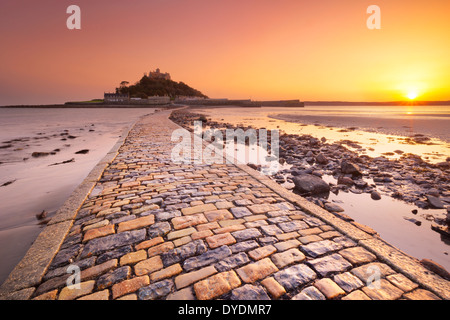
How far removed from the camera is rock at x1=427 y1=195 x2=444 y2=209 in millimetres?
3699

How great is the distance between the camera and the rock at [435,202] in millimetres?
3699

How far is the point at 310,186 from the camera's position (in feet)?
14.4

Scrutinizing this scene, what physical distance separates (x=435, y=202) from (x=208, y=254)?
470 cm

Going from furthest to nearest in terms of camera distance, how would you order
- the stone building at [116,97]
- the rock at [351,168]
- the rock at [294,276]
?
the stone building at [116,97], the rock at [351,168], the rock at [294,276]

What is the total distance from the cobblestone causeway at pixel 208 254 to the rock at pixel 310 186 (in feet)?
3.79

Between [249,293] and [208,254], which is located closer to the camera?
[249,293]

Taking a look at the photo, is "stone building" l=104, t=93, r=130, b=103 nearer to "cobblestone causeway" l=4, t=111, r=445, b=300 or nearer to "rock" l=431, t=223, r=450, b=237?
"cobblestone causeway" l=4, t=111, r=445, b=300

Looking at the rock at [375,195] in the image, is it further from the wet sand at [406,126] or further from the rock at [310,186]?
the wet sand at [406,126]

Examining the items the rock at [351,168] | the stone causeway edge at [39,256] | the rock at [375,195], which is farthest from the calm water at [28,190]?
the rock at [351,168]

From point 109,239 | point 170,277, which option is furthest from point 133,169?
point 170,277

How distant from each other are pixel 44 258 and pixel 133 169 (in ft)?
9.83

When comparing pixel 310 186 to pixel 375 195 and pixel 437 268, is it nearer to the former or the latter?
pixel 375 195

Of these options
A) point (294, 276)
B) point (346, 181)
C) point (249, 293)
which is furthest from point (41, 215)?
point (346, 181)

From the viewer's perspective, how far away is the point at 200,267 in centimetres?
196
